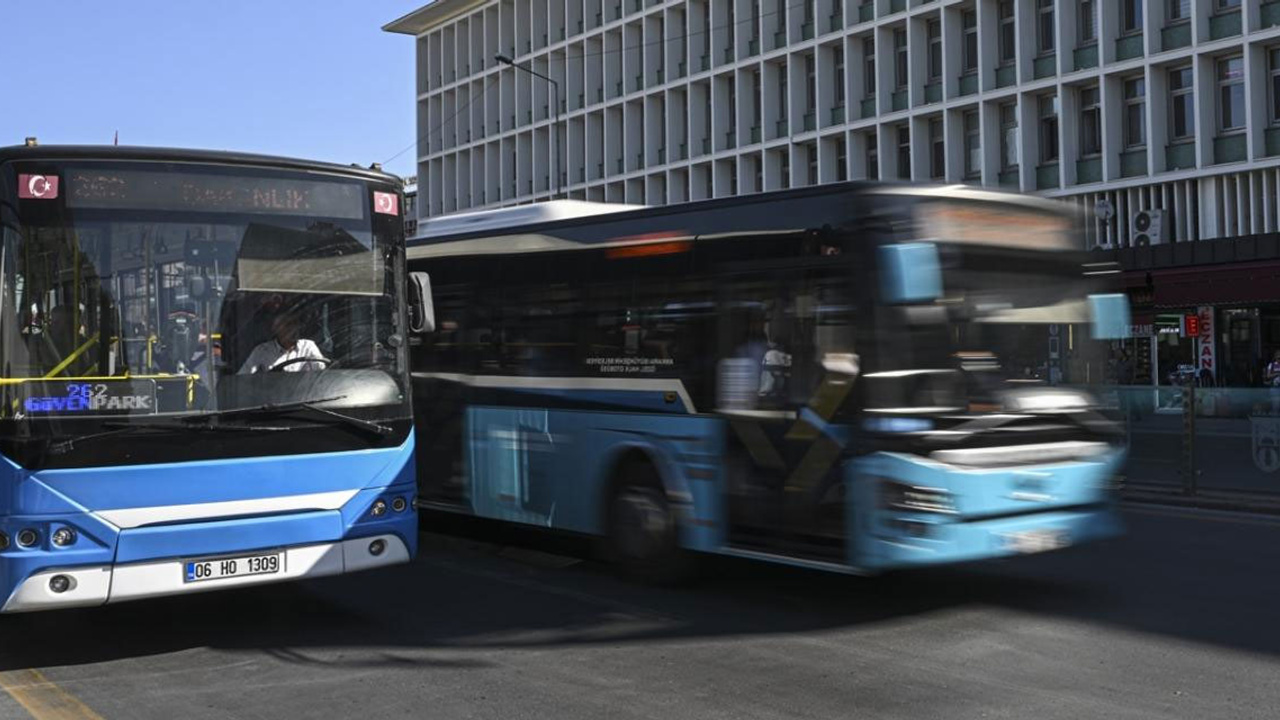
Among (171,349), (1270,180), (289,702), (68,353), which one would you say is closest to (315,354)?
(171,349)

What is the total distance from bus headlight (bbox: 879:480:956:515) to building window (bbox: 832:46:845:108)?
39.5 meters

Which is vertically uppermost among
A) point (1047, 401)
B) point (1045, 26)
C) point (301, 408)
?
point (1045, 26)

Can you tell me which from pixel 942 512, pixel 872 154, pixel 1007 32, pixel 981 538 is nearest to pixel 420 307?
pixel 942 512

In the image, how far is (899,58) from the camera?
44.2 metres

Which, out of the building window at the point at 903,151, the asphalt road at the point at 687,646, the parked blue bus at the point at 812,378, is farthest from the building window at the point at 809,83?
the asphalt road at the point at 687,646

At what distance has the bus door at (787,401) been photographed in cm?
821

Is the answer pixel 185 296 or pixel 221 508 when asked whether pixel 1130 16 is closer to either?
pixel 185 296

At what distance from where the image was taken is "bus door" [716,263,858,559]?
821 cm

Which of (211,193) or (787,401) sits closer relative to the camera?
(211,193)

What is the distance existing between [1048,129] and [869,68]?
299 inches

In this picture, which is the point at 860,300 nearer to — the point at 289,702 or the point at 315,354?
the point at 315,354

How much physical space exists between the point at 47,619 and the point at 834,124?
4004 centimetres

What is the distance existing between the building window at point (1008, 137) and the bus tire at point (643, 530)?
109 feet

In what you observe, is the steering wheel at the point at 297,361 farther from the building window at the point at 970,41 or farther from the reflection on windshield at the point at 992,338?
the building window at the point at 970,41
